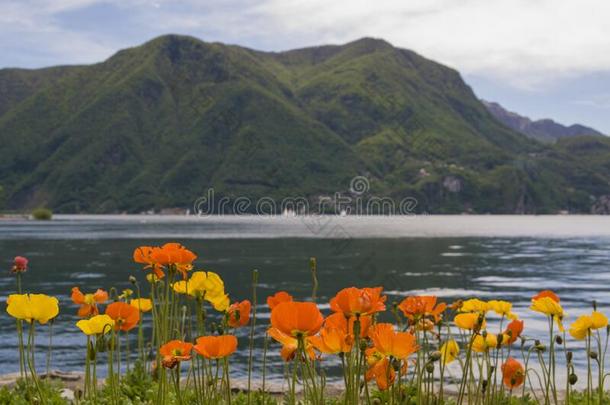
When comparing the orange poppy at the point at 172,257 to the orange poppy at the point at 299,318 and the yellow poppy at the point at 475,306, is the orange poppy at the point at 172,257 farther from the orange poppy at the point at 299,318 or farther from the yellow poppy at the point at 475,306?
the yellow poppy at the point at 475,306

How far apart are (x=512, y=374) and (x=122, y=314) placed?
3.14m

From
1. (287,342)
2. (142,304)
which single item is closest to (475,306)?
(287,342)

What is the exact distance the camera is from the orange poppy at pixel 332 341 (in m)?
3.69

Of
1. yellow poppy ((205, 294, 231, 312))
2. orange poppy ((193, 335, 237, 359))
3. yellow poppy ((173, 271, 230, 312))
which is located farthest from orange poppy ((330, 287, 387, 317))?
yellow poppy ((205, 294, 231, 312))

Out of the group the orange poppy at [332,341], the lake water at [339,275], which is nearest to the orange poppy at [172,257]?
the orange poppy at [332,341]

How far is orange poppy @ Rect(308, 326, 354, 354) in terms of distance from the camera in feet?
12.1

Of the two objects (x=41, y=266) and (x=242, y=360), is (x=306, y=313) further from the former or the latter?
(x=41, y=266)

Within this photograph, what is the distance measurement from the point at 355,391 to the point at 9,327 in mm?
27943

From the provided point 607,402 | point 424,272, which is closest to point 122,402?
point 607,402

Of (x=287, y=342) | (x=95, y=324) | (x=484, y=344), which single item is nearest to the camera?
(x=287, y=342)

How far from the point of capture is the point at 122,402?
22.1 feet

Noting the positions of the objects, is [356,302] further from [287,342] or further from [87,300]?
[87,300]

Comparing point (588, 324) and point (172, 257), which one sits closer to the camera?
point (172, 257)

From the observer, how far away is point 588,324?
492cm
